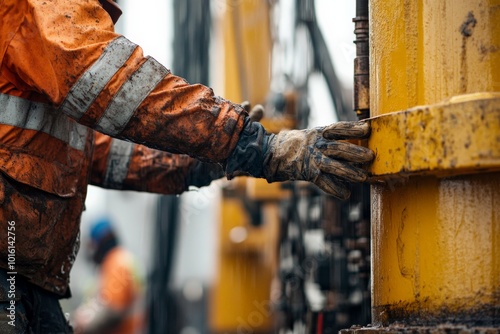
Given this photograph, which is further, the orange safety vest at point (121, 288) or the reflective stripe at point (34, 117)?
the orange safety vest at point (121, 288)

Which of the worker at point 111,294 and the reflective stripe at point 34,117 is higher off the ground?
the reflective stripe at point 34,117

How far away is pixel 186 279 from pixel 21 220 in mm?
18648

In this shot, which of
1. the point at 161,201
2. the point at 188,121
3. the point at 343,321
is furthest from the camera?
the point at 161,201

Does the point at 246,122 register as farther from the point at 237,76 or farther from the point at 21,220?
the point at 237,76

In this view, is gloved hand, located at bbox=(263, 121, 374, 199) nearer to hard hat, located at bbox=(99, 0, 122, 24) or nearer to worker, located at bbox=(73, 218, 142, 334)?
hard hat, located at bbox=(99, 0, 122, 24)

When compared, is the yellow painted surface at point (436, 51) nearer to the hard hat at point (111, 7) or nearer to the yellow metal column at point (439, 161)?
the yellow metal column at point (439, 161)

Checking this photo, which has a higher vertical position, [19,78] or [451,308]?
[19,78]

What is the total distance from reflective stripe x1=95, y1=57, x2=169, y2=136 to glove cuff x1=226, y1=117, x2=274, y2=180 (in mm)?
327

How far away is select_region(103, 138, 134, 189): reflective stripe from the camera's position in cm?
426

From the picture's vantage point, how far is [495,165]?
8.47 feet

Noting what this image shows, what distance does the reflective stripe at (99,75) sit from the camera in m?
3.17

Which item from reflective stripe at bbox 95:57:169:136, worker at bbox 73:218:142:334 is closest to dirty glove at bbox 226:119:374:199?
reflective stripe at bbox 95:57:169:136

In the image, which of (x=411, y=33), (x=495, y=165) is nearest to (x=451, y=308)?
(x=495, y=165)

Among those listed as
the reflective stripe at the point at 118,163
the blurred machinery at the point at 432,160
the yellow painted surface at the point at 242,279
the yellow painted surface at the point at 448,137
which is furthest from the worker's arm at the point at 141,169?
the yellow painted surface at the point at 242,279
